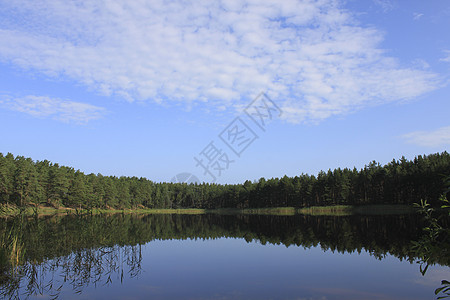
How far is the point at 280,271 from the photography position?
48.7ft

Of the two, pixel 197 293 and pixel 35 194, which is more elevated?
pixel 35 194

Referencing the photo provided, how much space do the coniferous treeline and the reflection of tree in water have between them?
3798cm

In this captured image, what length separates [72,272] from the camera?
44.1 ft

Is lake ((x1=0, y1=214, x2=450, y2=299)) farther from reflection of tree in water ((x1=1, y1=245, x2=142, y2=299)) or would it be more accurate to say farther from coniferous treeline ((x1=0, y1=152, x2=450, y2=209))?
coniferous treeline ((x1=0, y1=152, x2=450, y2=209))

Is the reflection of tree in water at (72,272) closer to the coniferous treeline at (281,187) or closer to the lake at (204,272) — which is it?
the lake at (204,272)

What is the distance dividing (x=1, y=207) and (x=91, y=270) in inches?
177

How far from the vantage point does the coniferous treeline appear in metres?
68.6

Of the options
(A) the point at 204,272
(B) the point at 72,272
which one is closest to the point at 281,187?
(A) the point at 204,272

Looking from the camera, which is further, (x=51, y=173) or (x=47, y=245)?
(x=51, y=173)

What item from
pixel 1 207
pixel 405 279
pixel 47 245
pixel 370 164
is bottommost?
pixel 405 279

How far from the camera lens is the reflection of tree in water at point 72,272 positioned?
11.1 m

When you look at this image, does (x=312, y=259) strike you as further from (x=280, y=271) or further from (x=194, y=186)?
(x=194, y=186)

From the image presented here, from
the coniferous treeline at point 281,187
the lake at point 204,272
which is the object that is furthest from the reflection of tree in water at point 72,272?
the coniferous treeline at point 281,187

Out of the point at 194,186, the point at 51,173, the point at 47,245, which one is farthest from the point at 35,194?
the point at 194,186
